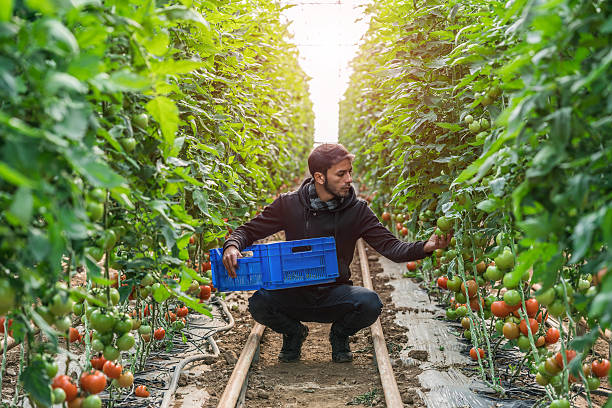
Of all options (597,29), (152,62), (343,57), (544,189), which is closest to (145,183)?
(152,62)

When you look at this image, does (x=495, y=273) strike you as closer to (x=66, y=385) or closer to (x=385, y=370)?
(x=385, y=370)

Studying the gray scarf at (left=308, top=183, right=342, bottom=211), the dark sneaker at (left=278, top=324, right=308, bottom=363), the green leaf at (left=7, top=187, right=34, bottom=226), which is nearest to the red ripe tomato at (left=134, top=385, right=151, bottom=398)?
the dark sneaker at (left=278, top=324, right=308, bottom=363)

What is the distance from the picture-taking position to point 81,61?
1356 mm

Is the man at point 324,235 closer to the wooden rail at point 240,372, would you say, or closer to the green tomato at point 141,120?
the wooden rail at point 240,372

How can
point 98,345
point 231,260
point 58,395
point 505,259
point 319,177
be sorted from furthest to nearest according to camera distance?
point 319,177 → point 231,260 → point 505,259 → point 98,345 → point 58,395

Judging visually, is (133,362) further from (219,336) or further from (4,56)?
(4,56)

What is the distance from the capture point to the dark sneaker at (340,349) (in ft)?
12.3

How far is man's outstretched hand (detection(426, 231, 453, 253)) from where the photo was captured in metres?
3.19

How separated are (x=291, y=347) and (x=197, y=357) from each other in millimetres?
644

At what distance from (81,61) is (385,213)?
558cm

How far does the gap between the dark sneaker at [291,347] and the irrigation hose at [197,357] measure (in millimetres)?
444

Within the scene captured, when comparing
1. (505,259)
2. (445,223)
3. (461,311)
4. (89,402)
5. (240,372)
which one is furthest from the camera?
(461,311)

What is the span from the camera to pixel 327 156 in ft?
11.6

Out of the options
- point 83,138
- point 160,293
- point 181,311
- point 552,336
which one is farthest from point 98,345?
point 552,336
